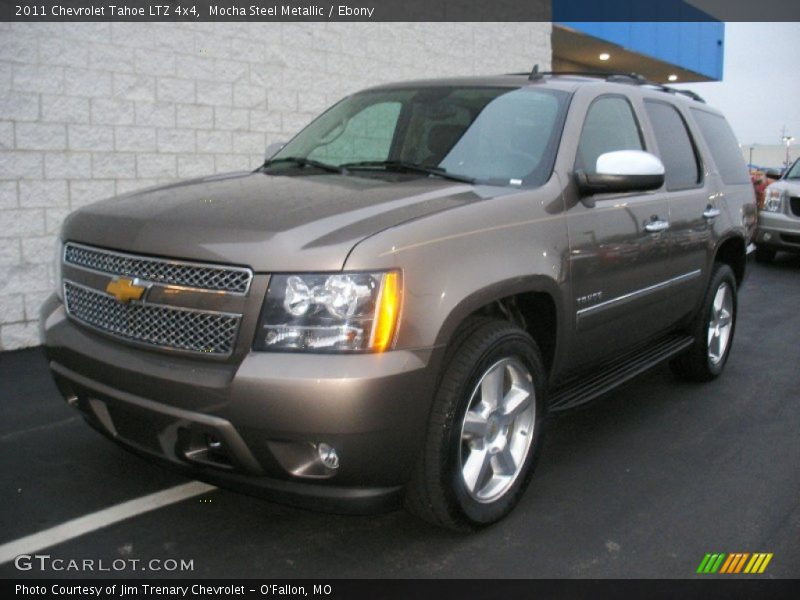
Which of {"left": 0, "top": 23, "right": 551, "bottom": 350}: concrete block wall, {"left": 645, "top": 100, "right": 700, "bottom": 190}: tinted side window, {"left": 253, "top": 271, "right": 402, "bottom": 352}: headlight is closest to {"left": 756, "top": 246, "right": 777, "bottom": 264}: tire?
{"left": 0, "top": 23, "right": 551, "bottom": 350}: concrete block wall

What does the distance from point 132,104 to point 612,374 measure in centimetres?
465

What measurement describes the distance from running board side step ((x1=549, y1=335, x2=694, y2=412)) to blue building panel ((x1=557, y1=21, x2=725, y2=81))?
422 inches

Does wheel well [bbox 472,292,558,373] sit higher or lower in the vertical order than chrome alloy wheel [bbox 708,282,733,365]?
higher

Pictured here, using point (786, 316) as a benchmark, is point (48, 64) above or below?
above

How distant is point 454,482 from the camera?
3.13 metres

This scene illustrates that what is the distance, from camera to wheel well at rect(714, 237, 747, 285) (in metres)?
5.76

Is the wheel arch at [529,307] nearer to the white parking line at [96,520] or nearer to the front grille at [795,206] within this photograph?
the white parking line at [96,520]

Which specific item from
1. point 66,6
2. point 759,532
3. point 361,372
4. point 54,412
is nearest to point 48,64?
point 66,6

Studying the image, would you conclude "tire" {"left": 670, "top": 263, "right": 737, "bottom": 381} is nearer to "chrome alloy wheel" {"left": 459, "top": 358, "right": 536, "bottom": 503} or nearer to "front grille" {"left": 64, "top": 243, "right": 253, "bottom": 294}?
"chrome alloy wheel" {"left": 459, "top": 358, "right": 536, "bottom": 503}

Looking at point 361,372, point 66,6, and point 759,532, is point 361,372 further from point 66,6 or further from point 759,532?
point 66,6

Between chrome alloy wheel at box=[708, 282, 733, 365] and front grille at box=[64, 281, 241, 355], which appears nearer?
front grille at box=[64, 281, 241, 355]

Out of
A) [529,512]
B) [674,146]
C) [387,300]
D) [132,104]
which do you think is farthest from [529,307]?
[132,104]

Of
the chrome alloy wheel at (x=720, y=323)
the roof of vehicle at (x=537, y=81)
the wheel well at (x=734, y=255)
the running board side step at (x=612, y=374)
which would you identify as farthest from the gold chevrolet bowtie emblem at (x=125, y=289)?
the wheel well at (x=734, y=255)

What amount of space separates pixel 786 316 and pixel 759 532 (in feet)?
17.9
